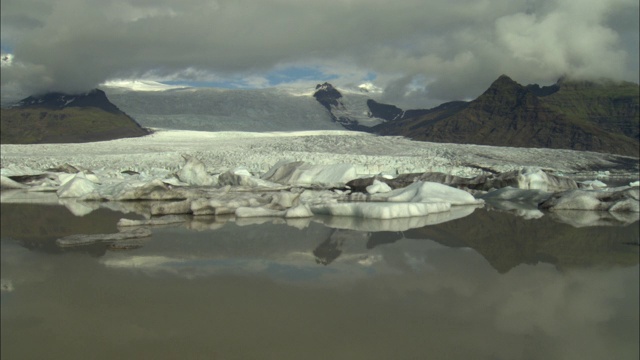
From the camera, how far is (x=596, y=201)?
1058 centimetres

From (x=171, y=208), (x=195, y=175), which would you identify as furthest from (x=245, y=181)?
(x=171, y=208)

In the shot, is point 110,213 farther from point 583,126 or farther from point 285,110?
point 583,126

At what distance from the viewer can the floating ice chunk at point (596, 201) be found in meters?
10.3

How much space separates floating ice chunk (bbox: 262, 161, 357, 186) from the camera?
15531 mm

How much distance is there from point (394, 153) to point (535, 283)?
2763 centimetres

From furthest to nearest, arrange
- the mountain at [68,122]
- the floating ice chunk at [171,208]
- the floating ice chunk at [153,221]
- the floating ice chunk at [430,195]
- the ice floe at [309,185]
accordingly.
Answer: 1. the mountain at [68,122]
2. the floating ice chunk at [430,195]
3. the ice floe at [309,185]
4. the floating ice chunk at [171,208]
5. the floating ice chunk at [153,221]

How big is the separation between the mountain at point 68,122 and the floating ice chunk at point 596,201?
3959cm

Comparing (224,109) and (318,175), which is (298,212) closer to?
(318,175)

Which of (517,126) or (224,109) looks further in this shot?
(517,126)

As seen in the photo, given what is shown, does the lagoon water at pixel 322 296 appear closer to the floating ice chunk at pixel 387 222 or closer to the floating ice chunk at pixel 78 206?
the floating ice chunk at pixel 387 222

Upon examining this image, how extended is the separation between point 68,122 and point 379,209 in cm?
5786

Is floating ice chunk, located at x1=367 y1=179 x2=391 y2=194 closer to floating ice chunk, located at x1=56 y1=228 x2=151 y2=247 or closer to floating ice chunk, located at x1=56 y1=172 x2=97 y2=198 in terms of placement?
floating ice chunk, located at x1=56 y1=228 x2=151 y2=247

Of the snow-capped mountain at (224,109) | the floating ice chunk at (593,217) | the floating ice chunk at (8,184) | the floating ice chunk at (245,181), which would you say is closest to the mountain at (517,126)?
the snow-capped mountain at (224,109)

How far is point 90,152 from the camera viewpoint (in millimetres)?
28250
